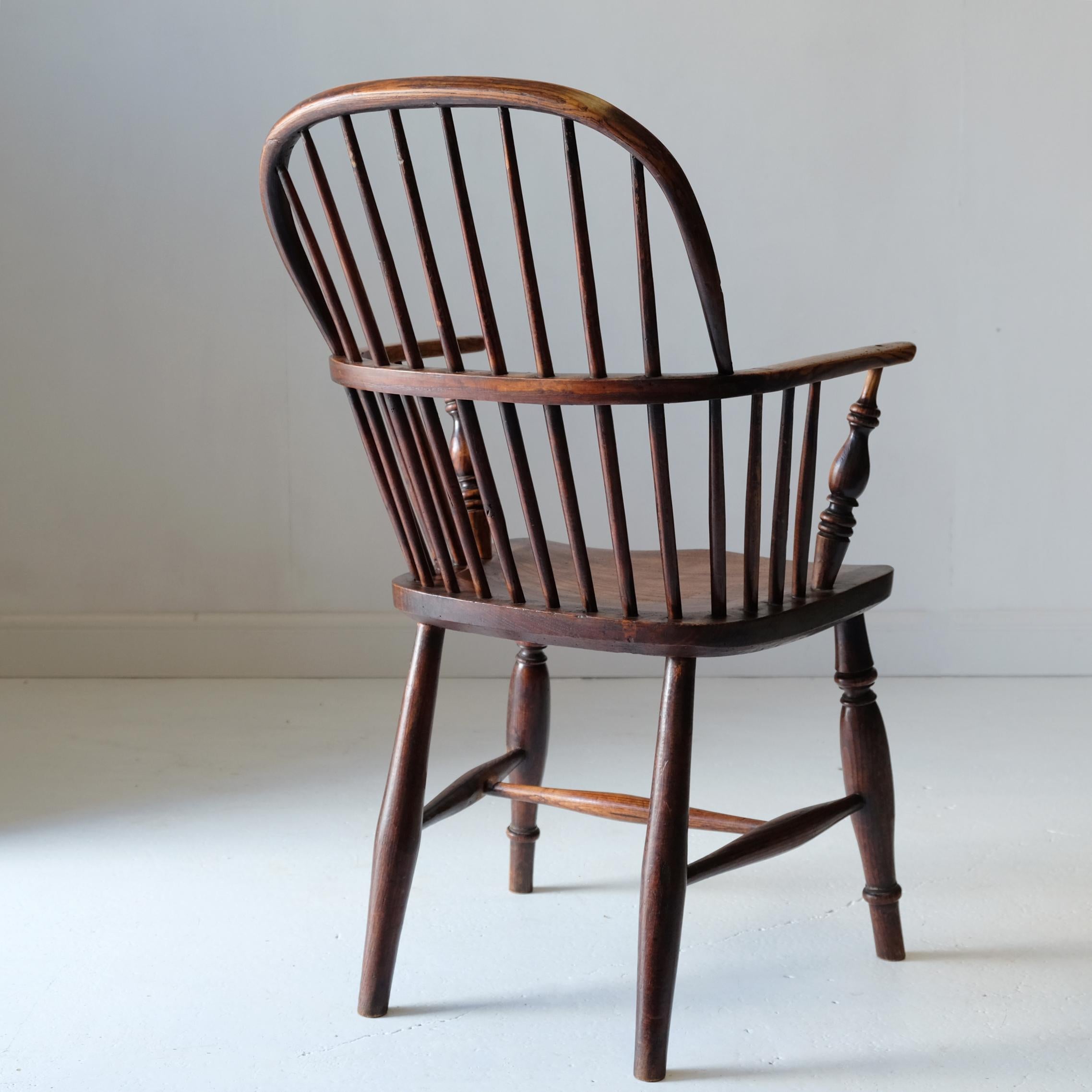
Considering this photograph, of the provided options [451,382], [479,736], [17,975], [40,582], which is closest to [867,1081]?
[451,382]

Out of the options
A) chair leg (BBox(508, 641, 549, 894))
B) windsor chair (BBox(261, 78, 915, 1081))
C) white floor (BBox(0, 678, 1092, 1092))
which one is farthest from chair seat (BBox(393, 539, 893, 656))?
white floor (BBox(0, 678, 1092, 1092))

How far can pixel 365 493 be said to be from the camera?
9.18ft

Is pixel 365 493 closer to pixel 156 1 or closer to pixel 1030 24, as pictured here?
pixel 156 1

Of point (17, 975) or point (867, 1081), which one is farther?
point (17, 975)

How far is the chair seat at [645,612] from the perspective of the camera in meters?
1.22

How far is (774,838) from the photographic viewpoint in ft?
4.53

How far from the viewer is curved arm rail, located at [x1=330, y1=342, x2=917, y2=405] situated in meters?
1.14

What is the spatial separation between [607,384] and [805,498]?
27 centimetres

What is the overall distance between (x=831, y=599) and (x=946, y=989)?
1.66ft

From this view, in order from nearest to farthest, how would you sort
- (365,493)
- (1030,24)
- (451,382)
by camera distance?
(451,382), (1030,24), (365,493)

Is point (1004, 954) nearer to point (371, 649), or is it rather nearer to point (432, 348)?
point (432, 348)

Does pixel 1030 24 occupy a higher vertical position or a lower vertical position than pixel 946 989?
higher

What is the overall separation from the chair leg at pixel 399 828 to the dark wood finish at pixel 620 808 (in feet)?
0.59

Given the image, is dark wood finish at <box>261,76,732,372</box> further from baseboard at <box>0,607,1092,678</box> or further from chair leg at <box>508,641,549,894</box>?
baseboard at <box>0,607,1092,678</box>
